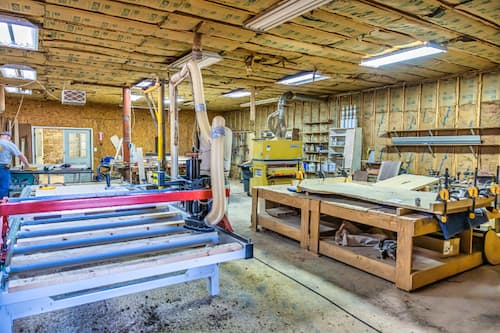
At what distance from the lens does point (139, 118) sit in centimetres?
1229

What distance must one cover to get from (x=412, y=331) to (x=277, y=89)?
6.50 metres

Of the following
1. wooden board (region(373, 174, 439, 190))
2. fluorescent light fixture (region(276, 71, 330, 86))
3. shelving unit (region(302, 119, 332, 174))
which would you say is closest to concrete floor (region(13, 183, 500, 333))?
wooden board (region(373, 174, 439, 190))

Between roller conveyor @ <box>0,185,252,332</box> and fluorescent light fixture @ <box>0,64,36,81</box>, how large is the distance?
3.76m

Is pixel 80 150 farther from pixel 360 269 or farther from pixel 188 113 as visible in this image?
pixel 360 269

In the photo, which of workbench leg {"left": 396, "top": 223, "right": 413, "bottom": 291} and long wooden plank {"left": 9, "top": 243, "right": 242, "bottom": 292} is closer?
long wooden plank {"left": 9, "top": 243, "right": 242, "bottom": 292}

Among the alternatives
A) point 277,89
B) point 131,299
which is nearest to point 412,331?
point 131,299

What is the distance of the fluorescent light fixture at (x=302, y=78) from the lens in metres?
6.10

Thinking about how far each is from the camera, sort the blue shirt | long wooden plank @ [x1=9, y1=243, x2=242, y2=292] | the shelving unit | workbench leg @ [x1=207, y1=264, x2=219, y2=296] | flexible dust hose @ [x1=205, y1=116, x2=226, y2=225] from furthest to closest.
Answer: the shelving unit < the blue shirt < workbench leg @ [x1=207, y1=264, x2=219, y2=296] < flexible dust hose @ [x1=205, y1=116, x2=226, y2=225] < long wooden plank @ [x1=9, y1=243, x2=242, y2=292]

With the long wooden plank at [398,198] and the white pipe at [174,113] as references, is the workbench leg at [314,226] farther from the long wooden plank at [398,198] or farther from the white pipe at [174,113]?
the white pipe at [174,113]

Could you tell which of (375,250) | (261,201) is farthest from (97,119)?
(375,250)

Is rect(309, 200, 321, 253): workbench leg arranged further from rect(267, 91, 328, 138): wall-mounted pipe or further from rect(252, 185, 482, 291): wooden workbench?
rect(267, 91, 328, 138): wall-mounted pipe

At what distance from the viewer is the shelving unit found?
8.80m

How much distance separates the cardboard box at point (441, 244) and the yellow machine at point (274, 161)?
12.4ft

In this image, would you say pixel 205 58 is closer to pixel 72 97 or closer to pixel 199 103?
pixel 199 103
